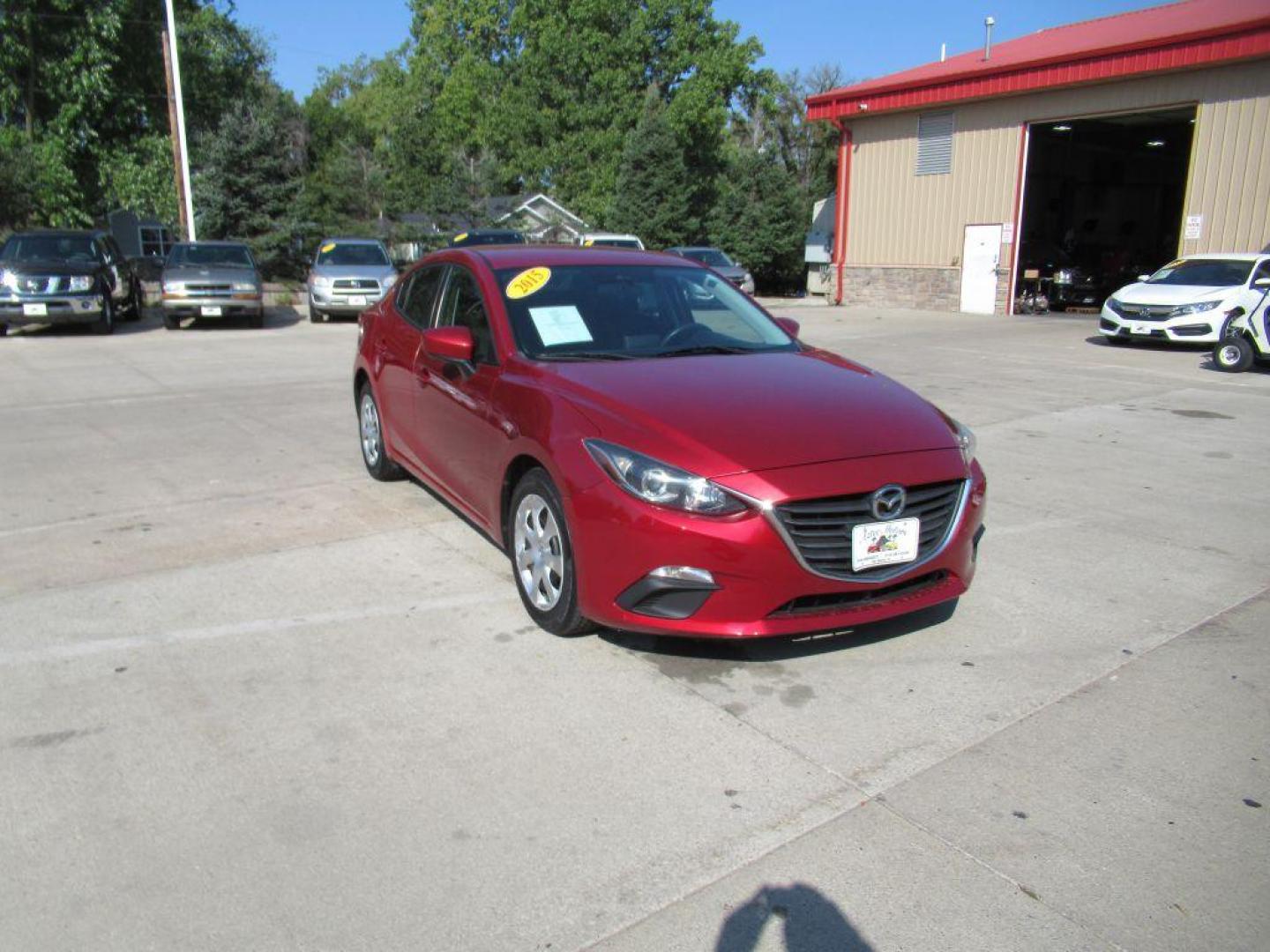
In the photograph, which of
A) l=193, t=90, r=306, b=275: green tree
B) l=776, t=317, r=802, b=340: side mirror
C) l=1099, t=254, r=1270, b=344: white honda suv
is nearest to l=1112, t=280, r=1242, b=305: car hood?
l=1099, t=254, r=1270, b=344: white honda suv

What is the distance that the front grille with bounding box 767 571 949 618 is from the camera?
390 cm

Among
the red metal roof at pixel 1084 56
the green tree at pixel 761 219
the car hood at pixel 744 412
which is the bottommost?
the car hood at pixel 744 412

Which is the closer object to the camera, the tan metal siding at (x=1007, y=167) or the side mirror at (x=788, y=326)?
the side mirror at (x=788, y=326)

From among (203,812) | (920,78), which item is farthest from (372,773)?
(920,78)

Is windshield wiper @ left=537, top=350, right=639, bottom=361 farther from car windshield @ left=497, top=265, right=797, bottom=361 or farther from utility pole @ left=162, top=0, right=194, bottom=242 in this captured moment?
utility pole @ left=162, top=0, right=194, bottom=242

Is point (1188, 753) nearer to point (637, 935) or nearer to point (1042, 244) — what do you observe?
point (637, 935)

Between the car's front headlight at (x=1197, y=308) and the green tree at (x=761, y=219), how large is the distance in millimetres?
26930

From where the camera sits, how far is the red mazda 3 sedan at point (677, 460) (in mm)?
3840

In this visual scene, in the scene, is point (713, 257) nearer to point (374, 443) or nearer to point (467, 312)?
point (374, 443)

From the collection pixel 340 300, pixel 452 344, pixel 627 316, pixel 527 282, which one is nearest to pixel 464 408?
pixel 452 344

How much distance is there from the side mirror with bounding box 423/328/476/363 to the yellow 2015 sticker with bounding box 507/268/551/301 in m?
0.32

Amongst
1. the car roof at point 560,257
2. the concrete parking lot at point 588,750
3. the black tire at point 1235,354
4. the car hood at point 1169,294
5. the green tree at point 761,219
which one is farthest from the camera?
the green tree at point 761,219

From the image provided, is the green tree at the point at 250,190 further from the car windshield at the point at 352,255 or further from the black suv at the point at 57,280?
the black suv at the point at 57,280

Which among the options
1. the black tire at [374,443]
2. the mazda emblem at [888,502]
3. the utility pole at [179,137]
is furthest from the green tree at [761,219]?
the mazda emblem at [888,502]
